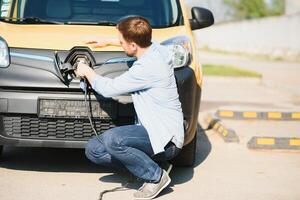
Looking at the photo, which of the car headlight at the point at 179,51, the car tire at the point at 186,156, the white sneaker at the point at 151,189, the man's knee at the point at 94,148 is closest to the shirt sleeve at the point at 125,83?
the man's knee at the point at 94,148

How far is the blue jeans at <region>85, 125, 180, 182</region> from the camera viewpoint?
191 inches

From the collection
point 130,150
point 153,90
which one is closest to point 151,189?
point 130,150

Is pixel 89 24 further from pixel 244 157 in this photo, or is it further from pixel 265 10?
pixel 265 10

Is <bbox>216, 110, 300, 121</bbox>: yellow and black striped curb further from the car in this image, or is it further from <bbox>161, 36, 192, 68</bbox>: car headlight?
<bbox>161, 36, 192, 68</bbox>: car headlight

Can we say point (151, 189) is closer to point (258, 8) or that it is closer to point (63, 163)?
point (63, 163)

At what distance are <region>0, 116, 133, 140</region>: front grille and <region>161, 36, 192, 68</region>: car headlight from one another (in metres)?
0.61

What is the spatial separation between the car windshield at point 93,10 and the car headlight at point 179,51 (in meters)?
0.65

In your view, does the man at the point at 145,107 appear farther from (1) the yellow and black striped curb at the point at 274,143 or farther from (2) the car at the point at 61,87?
(1) the yellow and black striped curb at the point at 274,143

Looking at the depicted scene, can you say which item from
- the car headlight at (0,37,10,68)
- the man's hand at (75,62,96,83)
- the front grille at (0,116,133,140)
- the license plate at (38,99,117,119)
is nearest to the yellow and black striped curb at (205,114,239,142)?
the front grille at (0,116,133,140)

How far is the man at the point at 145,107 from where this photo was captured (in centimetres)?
479

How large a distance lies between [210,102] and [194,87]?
255 inches

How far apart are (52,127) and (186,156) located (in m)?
1.38

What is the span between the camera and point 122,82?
4.78 metres

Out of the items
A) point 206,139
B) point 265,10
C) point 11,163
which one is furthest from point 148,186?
point 265,10
